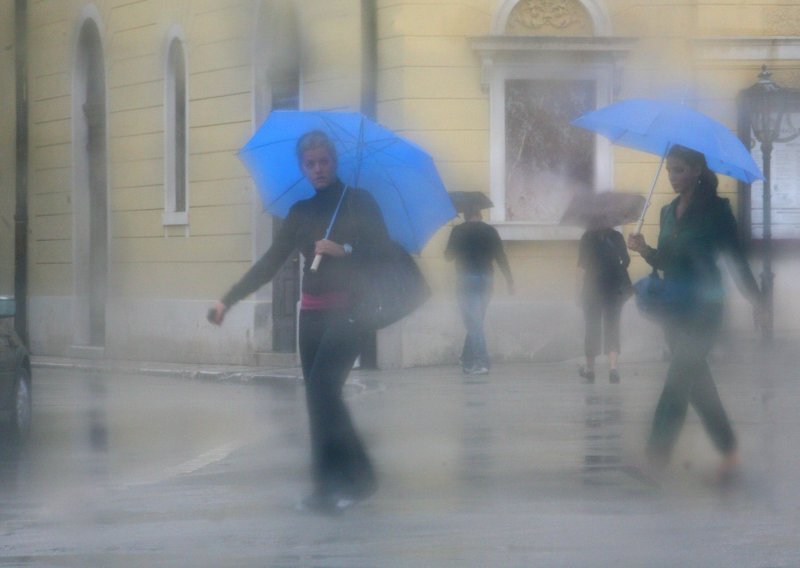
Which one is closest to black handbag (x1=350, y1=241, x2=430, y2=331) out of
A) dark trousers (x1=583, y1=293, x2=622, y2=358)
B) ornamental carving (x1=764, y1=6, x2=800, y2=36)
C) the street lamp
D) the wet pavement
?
the wet pavement

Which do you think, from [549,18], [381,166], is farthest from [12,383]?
[549,18]

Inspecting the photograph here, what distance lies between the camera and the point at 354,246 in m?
8.34

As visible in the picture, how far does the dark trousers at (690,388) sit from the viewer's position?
29.0 feet

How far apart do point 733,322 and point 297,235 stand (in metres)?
11.0

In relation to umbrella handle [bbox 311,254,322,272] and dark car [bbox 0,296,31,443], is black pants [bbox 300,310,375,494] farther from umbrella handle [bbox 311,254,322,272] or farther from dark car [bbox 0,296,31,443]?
dark car [bbox 0,296,31,443]

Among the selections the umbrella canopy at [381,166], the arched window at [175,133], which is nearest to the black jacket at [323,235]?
the umbrella canopy at [381,166]

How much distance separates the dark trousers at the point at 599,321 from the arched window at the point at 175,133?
279 inches

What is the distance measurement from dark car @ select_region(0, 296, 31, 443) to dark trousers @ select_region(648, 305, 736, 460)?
4479 mm

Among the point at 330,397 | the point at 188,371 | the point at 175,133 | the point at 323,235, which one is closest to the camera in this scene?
the point at 330,397

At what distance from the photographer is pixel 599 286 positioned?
1596 cm

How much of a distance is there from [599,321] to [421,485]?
683cm

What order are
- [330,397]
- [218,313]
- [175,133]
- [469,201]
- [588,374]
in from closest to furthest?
[218,313] < [330,397] < [588,374] < [469,201] < [175,133]

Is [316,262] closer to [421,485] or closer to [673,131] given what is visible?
[421,485]

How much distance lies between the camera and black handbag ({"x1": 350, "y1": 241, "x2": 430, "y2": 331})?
8.27 m
